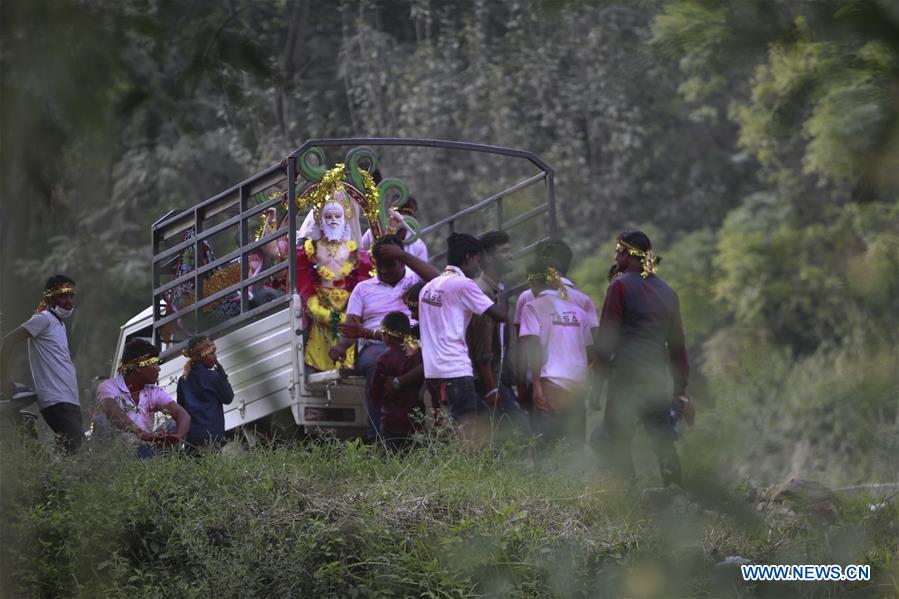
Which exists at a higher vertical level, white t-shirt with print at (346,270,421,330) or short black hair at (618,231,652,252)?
short black hair at (618,231,652,252)

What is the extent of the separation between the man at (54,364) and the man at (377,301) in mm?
1728

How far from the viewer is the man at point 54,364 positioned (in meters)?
8.54

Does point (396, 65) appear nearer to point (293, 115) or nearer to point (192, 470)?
point (293, 115)

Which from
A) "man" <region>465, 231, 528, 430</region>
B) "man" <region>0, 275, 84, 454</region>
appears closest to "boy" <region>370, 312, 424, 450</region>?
"man" <region>465, 231, 528, 430</region>

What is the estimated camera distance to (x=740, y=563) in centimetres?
422

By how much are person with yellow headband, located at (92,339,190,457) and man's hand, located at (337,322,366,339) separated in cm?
119

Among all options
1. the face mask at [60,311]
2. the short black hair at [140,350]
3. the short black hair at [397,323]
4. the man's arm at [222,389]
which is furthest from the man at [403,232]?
the face mask at [60,311]

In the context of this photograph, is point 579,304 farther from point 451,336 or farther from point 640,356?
point 640,356

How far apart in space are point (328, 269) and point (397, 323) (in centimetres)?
155

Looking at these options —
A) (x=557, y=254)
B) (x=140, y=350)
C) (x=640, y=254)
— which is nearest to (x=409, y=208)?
(x=557, y=254)

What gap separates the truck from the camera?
9.45 metres

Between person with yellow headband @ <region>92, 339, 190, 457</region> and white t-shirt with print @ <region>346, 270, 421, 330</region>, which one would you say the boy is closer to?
white t-shirt with print @ <region>346, 270, 421, 330</region>

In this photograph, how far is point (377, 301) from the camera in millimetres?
9180

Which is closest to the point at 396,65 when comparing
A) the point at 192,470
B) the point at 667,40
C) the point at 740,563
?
the point at 192,470
